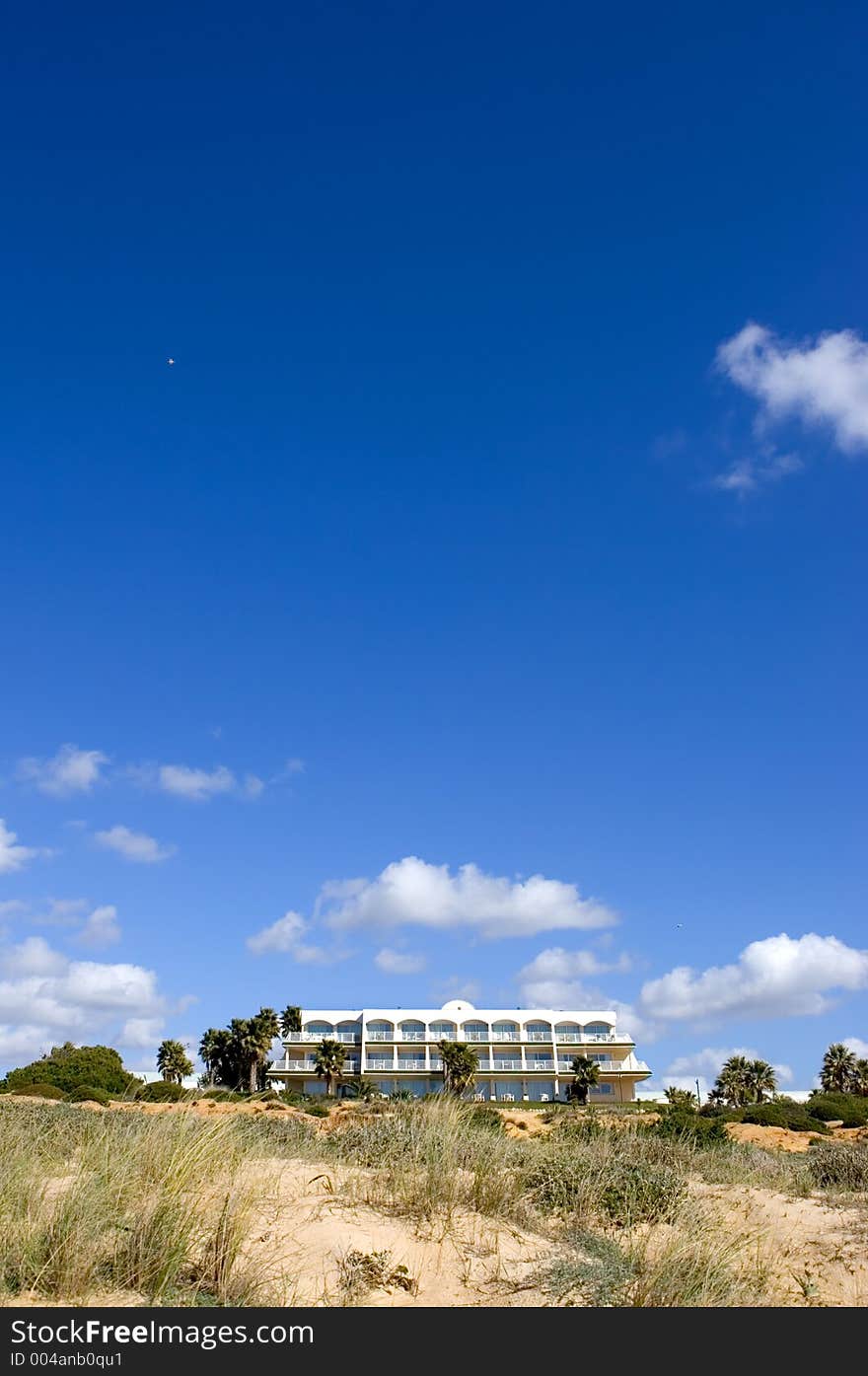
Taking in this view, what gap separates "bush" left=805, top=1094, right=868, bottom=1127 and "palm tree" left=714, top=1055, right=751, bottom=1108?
15.1 m

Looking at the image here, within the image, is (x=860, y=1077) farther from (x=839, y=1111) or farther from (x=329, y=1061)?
(x=329, y=1061)

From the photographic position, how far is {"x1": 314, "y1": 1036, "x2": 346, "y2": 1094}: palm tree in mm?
68812

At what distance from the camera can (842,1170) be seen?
1827cm

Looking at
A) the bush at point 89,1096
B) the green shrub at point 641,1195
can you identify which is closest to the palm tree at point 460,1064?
the bush at point 89,1096

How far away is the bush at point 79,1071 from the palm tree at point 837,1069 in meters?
50.7

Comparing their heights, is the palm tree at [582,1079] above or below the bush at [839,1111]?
above

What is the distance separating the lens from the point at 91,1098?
44312 millimetres

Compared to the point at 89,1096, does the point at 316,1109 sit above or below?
below

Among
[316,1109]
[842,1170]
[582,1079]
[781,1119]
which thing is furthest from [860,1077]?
[842,1170]

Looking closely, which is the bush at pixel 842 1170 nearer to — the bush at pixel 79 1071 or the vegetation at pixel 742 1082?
the bush at pixel 79 1071

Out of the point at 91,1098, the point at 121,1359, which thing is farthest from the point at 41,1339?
the point at 91,1098

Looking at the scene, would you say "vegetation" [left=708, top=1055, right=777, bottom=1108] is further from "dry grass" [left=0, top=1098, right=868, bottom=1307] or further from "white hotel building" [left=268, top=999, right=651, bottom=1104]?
"dry grass" [left=0, top=1098, right=868, bottom=1307]

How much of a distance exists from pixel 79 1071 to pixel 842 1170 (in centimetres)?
5239

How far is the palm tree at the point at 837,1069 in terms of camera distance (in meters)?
72.9
